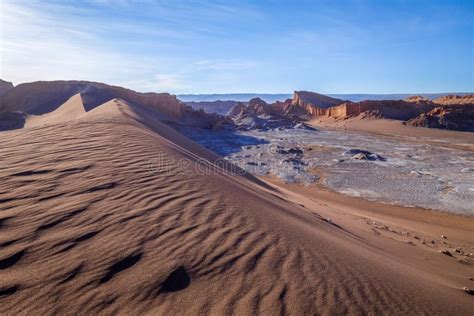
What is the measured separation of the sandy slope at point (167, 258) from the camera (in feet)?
6.82

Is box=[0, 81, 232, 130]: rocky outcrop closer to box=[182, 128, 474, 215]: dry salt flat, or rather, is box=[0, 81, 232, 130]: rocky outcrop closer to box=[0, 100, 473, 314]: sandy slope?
box=[182, 128, 474, 215]: dry salt flat

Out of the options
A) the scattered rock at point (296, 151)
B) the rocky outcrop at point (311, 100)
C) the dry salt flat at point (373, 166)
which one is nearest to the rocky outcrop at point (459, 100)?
the rocky outcrop at point (311, 100)

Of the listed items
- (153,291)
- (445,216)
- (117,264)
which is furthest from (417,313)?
(445,216)

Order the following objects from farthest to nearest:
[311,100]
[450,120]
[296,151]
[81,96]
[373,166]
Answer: [311,100] → [450,120] → [81,96] → [296,151] → [373,166]

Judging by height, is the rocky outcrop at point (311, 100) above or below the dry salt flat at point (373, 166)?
above

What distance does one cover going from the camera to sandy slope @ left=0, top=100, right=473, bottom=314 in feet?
6.82

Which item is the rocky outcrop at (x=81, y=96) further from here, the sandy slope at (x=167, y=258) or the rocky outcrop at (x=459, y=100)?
the rocky outcrop at (x=459, y=100)

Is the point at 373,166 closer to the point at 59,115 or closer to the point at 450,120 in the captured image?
the point at 59,115

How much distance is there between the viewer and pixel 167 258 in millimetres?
2475

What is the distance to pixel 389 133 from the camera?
32.8 meters

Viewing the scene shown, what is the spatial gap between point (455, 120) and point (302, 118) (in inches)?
774

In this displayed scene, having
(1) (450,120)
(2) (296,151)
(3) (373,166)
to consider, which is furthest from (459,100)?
(3) (373,166)

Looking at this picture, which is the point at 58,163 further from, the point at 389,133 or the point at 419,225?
the point at 389,133

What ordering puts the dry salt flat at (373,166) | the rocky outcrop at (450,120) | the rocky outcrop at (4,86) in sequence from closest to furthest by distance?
1. the dry salt flat at (373,166)
2. the rocky outcrop at (4,86)
3. the rocky outcrop at (450,120)
